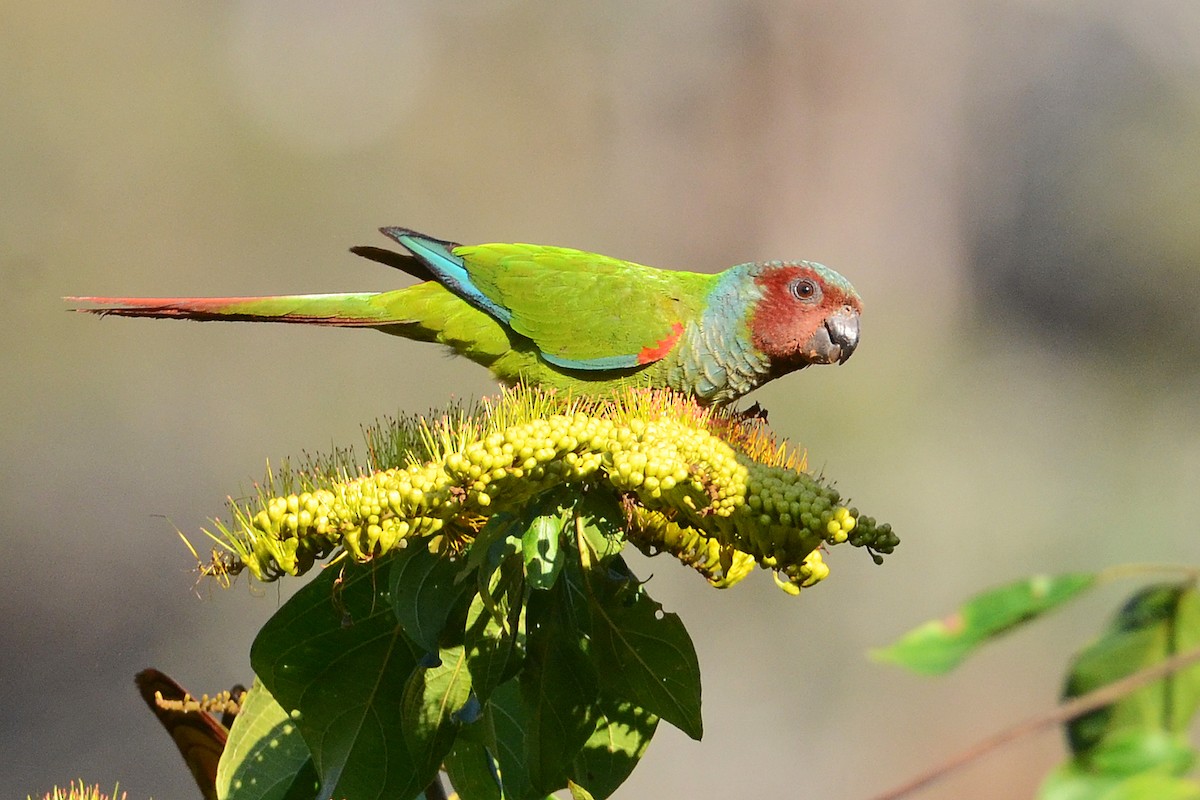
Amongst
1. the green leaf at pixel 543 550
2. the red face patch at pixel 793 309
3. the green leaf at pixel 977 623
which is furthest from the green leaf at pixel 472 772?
the red face patch at pixel 793 309

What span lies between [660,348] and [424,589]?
1296 millimetres

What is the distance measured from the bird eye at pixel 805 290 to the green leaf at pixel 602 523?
1350 millimetres

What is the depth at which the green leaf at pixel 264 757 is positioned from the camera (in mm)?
1272

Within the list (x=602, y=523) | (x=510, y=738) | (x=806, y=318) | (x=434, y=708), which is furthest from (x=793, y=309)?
(x=434, y=708)

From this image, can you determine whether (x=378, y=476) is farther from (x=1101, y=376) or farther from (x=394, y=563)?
(x=1101, y=376)

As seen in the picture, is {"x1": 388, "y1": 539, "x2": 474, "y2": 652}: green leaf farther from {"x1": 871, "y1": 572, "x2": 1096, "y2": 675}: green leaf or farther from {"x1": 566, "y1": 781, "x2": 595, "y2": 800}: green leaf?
{"x1": 871, "y1": 572, "x2": 1096, "y2": 675}: green leaf

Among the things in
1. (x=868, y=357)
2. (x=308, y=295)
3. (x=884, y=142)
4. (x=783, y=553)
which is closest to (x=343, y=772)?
(x=783, y=553)

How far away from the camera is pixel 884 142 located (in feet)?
16.9

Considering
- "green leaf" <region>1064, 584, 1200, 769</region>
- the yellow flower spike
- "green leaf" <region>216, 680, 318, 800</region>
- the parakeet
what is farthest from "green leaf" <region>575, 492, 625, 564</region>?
the parakeet

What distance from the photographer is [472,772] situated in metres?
1.34

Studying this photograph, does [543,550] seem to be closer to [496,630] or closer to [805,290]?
[496,630]

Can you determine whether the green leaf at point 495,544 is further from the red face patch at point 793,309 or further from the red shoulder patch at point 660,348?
the red face patch at point 793,309

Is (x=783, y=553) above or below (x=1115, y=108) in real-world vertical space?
below

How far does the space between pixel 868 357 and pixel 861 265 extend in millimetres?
452
